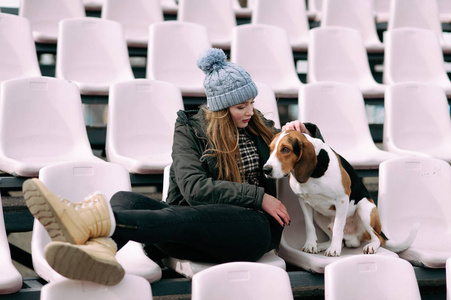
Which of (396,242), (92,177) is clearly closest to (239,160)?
(92,177)

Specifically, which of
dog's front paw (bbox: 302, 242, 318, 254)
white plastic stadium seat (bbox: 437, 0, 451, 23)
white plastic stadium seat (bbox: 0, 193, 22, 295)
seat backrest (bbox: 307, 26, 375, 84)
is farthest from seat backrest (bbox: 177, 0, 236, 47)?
white plastic stadium seat (bbox: 0, 193, 22, 295)

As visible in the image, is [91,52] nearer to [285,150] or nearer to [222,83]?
[222,83]

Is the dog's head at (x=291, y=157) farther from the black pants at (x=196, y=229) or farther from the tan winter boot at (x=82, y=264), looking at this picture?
the tan winter boot at (x=82, y=264)

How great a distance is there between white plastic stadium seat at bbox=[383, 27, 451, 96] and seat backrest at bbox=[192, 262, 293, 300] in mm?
2750

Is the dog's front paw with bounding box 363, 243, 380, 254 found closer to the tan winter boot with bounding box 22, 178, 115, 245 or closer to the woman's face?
the woman's face

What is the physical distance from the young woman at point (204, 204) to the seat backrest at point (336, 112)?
0.95 meters

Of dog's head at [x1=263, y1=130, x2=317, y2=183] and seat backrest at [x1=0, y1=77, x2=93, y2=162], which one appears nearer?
dog's head at [x1=263, y1=130, x2=317, y2=183]

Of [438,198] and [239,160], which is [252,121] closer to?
[239,160]

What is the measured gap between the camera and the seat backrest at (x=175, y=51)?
396 centimetres

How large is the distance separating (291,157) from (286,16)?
2807 mm

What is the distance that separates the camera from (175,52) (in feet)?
13.3

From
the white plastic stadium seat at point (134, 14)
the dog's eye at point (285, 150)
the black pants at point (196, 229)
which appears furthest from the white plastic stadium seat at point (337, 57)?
the black pants at point (196, 229)

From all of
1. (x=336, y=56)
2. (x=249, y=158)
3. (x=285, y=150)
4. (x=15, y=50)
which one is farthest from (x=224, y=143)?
(x=336, y=56)

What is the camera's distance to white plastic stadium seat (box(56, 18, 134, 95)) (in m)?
3.80
